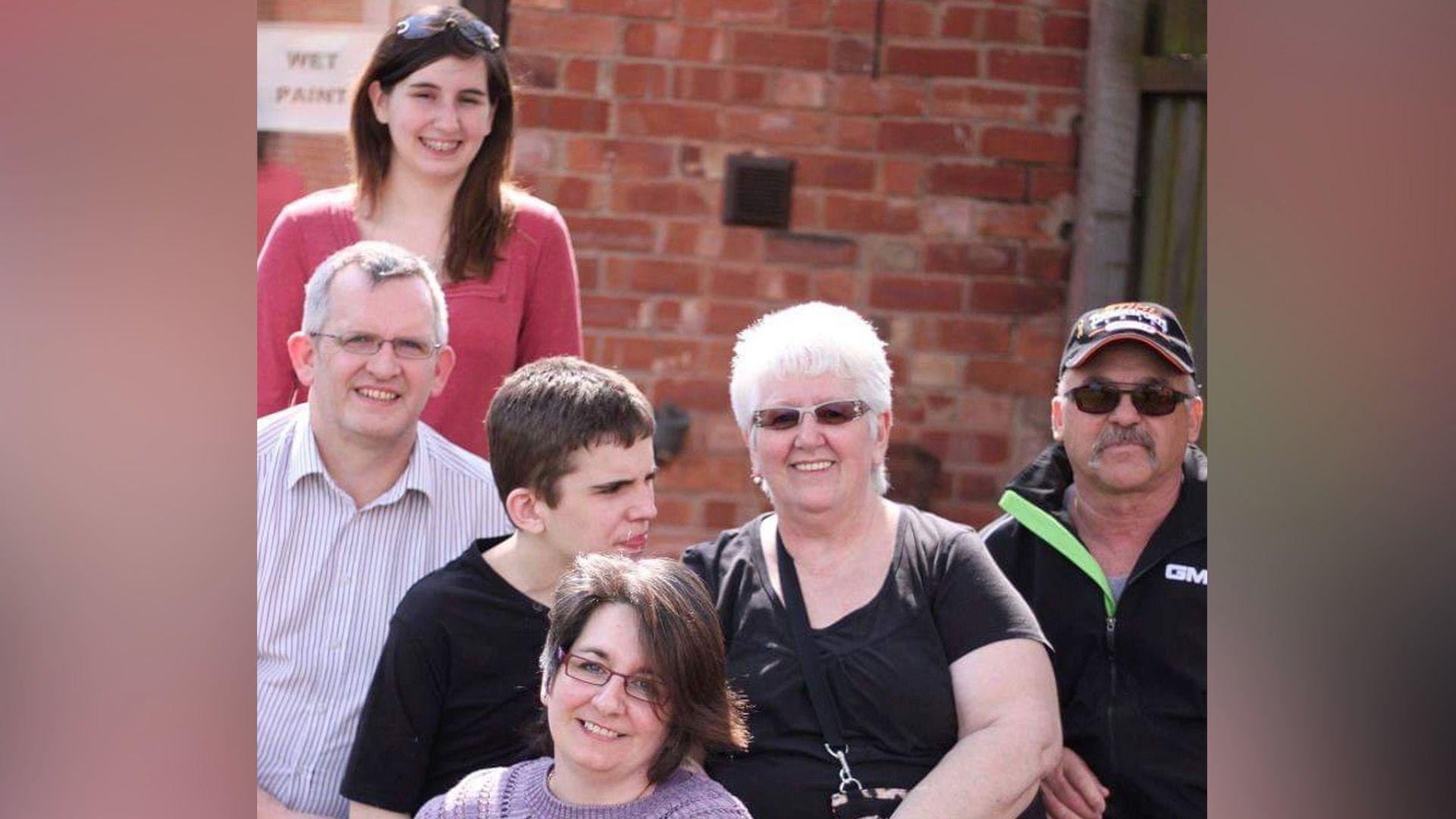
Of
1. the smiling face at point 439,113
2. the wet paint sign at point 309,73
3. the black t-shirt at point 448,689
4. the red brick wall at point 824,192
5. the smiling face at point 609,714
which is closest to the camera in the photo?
the smiling face at point 609,714

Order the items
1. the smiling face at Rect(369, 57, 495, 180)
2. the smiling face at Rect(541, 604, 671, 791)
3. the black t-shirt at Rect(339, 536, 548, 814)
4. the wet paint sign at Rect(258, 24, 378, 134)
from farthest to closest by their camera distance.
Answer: the wet paint sign at Rect(258, 24, 378, 134)
the smiling face at Rect(369, 57, 495, 180)
the black t-shirt at Rect(339, 536, 548, 814)
the smiling face at Rect(541, 604, 671, 791)

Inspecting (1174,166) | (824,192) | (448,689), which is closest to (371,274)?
(448,689)

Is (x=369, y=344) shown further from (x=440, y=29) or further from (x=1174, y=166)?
Result: (x=1174, y=166)

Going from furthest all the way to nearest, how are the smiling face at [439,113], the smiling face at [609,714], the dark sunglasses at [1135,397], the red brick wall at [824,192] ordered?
the red brick wall at [824,192] → the smiling face at [439,113] → the dark sunglasses at [1135,397] → the smiling face at [609,714]

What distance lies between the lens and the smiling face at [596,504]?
2396mm

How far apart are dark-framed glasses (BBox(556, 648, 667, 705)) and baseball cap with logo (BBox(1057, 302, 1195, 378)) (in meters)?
0.84

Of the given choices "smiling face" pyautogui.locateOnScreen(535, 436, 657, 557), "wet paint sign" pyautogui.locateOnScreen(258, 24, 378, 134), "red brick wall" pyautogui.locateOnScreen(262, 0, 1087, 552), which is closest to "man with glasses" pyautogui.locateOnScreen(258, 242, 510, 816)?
"smiling face" pyautogui.locateOnScreen(535, 436, 657, 557)

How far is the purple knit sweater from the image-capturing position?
2160mm

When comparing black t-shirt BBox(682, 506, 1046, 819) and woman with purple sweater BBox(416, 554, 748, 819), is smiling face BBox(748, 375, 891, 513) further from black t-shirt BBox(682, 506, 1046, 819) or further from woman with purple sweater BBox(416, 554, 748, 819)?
woman with purple sweater BBox(416, 554, 748, 819)

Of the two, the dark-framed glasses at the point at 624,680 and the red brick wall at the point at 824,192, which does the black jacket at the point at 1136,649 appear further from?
the dark-framed glasses at the point at 624,680

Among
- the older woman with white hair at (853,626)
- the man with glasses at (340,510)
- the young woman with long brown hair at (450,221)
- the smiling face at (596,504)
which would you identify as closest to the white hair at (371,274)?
the man with glasses at (340,510)

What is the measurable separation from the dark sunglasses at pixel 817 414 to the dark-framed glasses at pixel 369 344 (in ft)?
1.69
